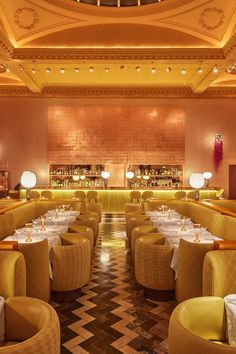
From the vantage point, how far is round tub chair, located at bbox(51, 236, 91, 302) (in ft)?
12.2

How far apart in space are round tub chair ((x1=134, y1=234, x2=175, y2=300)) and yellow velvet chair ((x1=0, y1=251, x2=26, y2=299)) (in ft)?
5.44

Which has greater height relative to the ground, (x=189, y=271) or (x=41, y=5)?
(x=41, y=5)

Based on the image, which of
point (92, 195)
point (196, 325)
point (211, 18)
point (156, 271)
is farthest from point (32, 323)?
point (92, 195)

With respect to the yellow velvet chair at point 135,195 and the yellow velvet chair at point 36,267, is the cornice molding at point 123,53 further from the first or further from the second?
the yellow velvet chair at point 36,267

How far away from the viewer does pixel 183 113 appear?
11648 millimetres

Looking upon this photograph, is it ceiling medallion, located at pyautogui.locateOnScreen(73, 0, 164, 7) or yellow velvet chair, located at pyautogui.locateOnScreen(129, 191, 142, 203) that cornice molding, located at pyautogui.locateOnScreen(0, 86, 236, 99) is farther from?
ceiling medallion, located at pyautogui.locateOnScreen(73, 0, 164, 7)

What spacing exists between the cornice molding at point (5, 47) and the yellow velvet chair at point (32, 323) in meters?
6.16

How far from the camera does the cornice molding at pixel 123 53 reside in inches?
308

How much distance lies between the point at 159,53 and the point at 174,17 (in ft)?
3.17

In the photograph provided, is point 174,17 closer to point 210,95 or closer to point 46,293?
point 210,95

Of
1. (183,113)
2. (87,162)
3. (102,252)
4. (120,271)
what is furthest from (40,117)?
(120,271)

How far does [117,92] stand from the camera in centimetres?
1131

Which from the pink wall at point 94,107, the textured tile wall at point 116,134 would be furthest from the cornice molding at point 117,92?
the textured tile wall at point 116,134

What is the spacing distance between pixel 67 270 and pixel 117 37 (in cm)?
593
